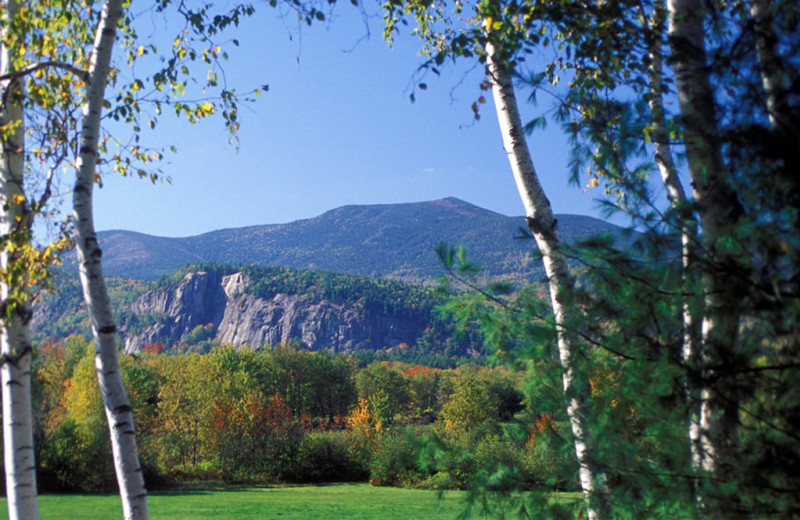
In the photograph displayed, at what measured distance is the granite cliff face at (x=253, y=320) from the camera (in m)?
162

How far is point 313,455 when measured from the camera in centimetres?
3353

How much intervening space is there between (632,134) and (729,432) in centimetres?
118

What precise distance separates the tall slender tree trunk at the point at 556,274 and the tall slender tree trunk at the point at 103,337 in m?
2.36

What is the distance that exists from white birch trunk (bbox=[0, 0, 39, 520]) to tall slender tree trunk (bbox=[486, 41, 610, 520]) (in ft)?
10.6

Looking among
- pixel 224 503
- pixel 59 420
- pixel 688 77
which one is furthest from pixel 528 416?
pixel 59 420

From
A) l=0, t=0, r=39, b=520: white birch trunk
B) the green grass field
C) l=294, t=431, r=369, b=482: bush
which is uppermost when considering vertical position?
l=0, t=0, r=39, b=520: white birch trunk

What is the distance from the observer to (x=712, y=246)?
2.00 meters

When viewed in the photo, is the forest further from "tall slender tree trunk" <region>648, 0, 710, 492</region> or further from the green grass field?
the green grass field

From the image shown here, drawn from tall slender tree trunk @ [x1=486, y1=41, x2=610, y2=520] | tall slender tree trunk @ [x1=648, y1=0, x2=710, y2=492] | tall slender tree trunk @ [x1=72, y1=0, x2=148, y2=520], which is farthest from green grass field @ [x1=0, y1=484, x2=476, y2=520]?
tall slender tree trunk @ [x1=648, y1=0, x2=710, y2=492]

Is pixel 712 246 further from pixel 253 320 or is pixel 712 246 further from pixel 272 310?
pixel 253 320

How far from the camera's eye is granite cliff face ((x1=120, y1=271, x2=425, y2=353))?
162000 mm

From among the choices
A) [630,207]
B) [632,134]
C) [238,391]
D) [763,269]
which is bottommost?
[238,391]

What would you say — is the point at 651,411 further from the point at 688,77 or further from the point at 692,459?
the point at 688,77

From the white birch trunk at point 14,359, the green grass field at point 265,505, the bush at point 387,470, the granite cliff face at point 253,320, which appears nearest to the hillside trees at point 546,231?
the white birch trunk at point 14,359
